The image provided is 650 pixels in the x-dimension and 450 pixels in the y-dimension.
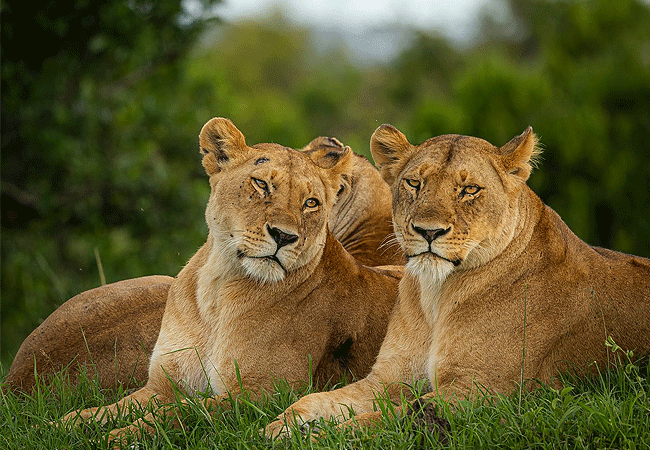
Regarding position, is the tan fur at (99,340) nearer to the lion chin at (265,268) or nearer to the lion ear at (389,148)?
Result: the lion chin at (265,268)

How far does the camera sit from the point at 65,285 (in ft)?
32.4

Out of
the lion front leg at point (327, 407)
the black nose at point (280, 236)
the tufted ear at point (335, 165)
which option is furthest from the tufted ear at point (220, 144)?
the lion front leg at point (327, 407)

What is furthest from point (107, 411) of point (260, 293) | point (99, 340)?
point (99, 340)

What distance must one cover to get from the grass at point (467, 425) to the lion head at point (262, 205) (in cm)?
64

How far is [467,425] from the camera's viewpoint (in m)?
3.82

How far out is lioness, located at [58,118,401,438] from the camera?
177 inches

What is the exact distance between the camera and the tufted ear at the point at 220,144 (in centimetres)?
482

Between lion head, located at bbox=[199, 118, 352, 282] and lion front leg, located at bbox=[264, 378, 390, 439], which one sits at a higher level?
lion head, located at bbox=[199, 118, 352, 282]

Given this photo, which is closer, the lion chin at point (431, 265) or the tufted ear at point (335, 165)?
the lion chin at point (431, 265)

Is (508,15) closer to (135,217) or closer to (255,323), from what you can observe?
(135,217)

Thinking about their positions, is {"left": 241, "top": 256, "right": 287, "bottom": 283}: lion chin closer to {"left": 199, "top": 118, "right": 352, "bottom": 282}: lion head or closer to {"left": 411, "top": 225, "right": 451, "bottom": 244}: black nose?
{"left": 199, "top": 118, "right": 352, "bottom": 282}: lion head

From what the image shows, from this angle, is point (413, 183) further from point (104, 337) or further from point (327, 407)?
point (104, 337)

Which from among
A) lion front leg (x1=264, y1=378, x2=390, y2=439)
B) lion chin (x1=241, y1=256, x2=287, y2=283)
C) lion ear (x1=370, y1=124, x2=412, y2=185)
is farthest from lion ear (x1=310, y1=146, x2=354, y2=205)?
lion front leg (x1=264, y1=378, x2=390, y2=439)

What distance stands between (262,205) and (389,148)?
713mm
